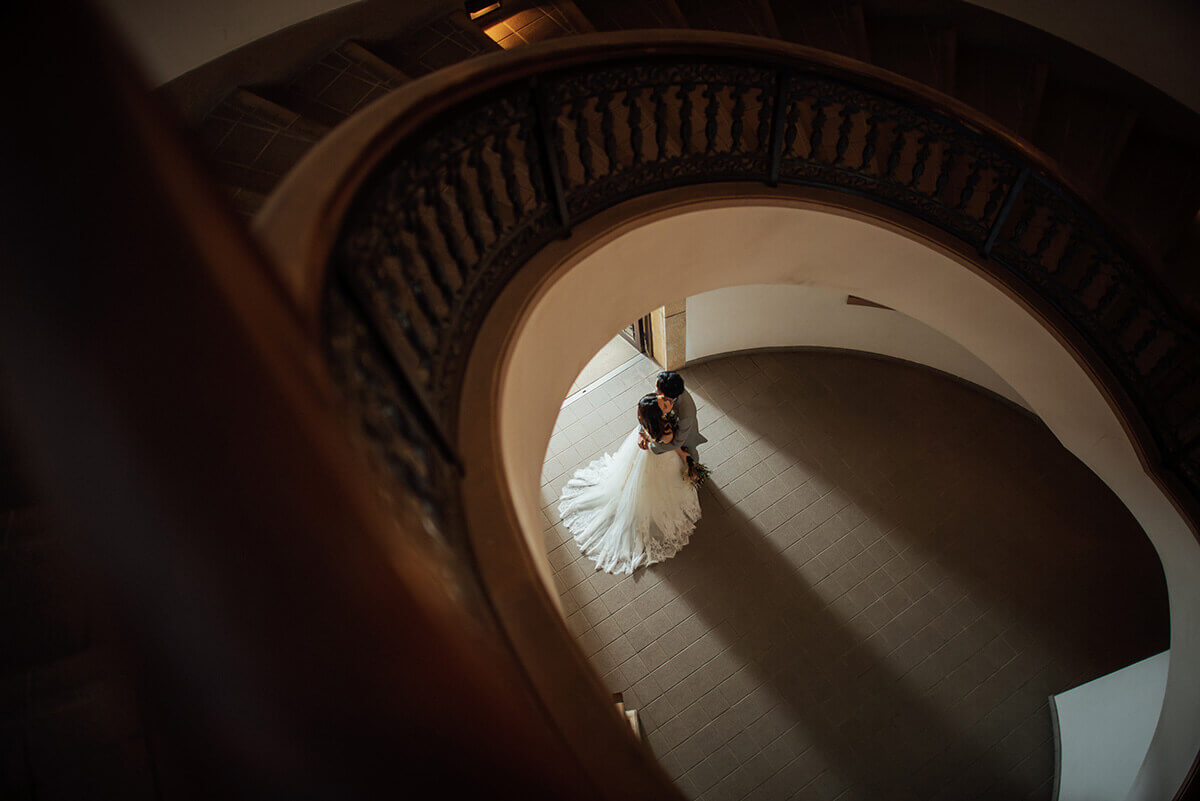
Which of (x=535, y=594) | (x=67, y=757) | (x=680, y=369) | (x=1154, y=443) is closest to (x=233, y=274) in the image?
(x=67, y=757)

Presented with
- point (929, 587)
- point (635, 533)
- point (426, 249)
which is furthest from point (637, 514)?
point (426, 249)

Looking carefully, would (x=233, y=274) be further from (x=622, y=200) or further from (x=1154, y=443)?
(x=1154, y=443)

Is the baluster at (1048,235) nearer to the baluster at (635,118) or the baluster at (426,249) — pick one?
the baluster at (635,118)

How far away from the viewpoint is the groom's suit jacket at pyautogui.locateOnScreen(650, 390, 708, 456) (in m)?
5.39

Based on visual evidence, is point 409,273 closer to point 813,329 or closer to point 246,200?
point 246,200

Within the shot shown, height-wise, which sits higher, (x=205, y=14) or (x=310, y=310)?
(x=205, y=14)

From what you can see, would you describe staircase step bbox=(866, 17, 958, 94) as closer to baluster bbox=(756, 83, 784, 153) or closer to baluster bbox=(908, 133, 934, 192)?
baluster bbox=(908, 133, 934, 192)

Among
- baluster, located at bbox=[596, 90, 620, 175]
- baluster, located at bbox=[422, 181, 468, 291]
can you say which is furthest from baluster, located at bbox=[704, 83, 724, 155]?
baluster, located at bbox=[422, 181, 468, 291]

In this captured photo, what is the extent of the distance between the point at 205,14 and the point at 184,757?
161 inches

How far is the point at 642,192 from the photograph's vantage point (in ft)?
12.6

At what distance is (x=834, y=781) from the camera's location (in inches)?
207

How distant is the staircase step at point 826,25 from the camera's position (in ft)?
15.8

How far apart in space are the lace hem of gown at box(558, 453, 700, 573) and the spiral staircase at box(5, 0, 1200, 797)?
11.0ft

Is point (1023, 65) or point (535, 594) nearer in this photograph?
point (535, 594)
